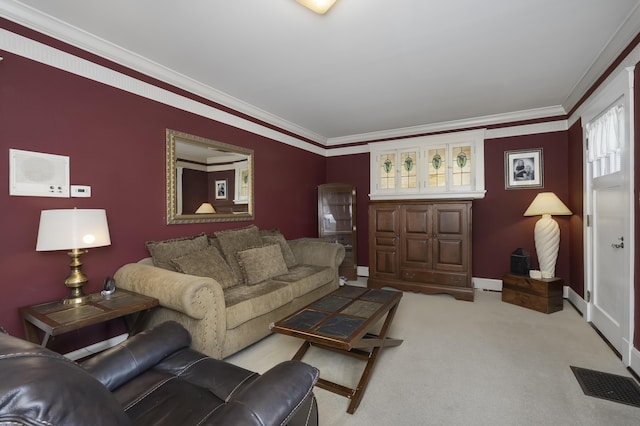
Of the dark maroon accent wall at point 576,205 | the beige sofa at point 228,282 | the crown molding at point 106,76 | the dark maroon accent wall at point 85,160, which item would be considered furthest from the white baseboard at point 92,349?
the dark maroon accent wall at point 576,205

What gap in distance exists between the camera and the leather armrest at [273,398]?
925mm

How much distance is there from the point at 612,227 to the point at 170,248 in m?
4.05

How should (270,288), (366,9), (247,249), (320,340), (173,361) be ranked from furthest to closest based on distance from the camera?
1. (247,249)
2. (270,288)
3. (366,9)
4. (320,340)
5. (173,361)

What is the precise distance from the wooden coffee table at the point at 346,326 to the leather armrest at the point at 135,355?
0.67m

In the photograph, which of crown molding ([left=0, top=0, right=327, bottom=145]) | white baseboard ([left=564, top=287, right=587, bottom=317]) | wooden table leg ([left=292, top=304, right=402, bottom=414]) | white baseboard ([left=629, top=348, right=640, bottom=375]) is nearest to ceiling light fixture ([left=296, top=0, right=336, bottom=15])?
crown molding ([left=0, top=0, right=327, bottom=145])

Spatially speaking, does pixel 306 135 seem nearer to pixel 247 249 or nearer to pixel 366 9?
pixel 247 249

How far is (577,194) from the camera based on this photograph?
3.62 metres

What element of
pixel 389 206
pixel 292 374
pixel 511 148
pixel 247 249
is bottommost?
pixel 292 374

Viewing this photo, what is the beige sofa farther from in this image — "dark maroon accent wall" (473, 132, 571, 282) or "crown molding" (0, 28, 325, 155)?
"dark maroon accent wall" (473, 132, 571, 282)

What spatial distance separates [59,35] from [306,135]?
3341 millimetres

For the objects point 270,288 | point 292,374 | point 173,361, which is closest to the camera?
point 292,374

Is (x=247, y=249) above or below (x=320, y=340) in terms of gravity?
above

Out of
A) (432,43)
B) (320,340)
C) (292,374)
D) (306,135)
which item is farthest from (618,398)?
(306,135)

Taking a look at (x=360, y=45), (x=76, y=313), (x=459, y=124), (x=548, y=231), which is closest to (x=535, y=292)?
(x=548, y=231)
